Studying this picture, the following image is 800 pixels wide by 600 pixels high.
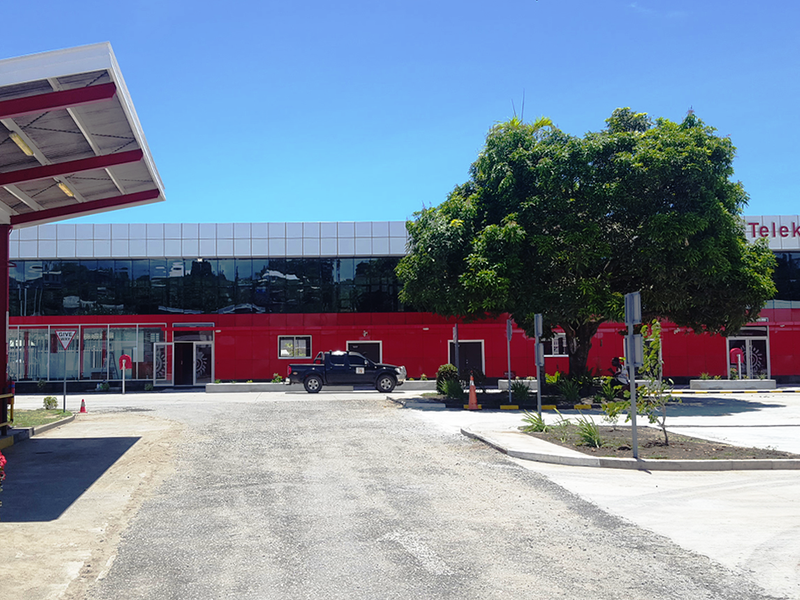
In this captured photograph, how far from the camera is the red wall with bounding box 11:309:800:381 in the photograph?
37.6 meters

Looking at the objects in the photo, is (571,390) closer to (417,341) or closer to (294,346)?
(417,341)

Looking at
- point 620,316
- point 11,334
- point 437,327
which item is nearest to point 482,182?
point 620,316

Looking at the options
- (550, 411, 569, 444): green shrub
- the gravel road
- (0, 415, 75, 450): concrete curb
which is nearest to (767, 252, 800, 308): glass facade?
(550, 411, 569, 444): green shrub

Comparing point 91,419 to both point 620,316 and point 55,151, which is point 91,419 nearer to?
point 55,151

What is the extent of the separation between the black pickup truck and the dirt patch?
17.5m

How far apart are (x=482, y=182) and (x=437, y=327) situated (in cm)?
1276

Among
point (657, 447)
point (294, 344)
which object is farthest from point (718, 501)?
point (294, 344)

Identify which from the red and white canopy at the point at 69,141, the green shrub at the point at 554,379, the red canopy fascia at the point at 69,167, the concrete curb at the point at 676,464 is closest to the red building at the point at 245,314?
the green shrub at the point at 554,379

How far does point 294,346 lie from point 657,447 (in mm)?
27798

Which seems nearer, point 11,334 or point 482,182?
point 482,182

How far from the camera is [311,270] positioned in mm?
38906

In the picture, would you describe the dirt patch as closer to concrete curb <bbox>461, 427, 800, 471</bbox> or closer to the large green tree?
concrete curb <bbox>461, 427, 800, 471</bbox>

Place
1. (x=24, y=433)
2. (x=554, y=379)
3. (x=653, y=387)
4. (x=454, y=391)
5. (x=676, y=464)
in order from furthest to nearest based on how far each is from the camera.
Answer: (x=554, y=379)
(x=454, y=391)
(x=24, y=433)
(x=653, y=387)
(x=676, y=464)

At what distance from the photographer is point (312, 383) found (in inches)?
1258
